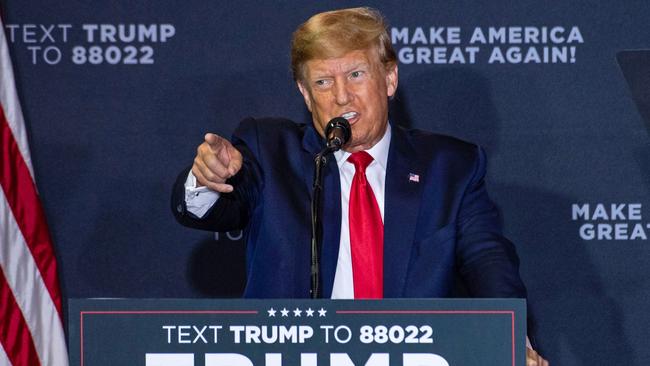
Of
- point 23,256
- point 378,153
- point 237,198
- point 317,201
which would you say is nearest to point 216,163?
point 317,201

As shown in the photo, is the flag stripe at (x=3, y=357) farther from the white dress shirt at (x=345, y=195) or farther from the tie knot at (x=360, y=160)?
the tie knot at (x=360, y=160)

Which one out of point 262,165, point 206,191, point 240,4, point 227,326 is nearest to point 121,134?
point 240,4

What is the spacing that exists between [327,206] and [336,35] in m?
0.42

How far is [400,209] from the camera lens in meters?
2.53

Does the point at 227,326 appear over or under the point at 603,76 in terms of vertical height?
under

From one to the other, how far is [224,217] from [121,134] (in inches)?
56.4

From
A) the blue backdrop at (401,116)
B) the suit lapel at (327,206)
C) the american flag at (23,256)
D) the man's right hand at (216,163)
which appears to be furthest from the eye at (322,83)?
the american flag at (23,256)

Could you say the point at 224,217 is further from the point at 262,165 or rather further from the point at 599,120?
the point at 599,120

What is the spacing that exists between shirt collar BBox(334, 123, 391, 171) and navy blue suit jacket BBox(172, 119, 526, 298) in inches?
0.9

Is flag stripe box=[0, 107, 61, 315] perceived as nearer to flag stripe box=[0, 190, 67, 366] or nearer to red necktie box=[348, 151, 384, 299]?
flag stripe box=[0, 190, 67, 366]

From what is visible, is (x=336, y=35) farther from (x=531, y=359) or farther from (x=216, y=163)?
(x=531, y=359)

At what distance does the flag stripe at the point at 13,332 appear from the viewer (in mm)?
3377

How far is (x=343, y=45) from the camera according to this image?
2.55m

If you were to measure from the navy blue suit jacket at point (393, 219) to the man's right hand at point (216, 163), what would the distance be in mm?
232
